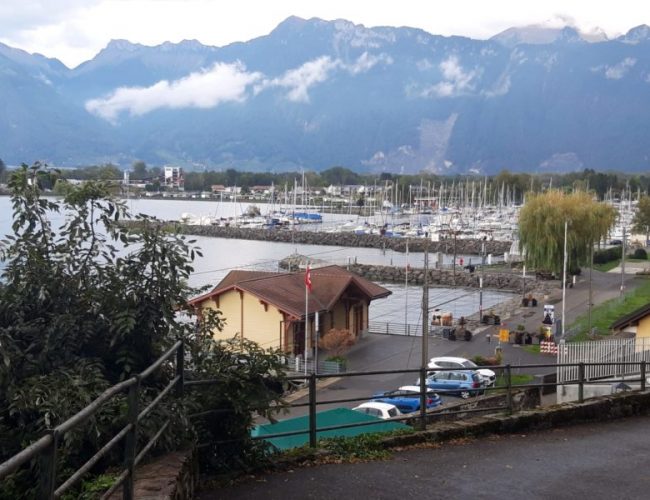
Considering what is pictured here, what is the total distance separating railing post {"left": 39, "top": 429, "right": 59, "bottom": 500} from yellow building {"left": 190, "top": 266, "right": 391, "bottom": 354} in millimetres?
27273

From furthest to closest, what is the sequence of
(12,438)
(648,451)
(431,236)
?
(431,236), (648,451), (12,438)

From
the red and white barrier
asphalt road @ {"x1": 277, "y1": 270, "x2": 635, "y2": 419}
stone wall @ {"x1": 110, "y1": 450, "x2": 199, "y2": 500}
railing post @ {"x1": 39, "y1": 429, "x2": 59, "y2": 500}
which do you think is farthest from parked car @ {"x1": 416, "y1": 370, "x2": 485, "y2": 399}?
railing post @ {"x1": 39, "y1": 429, "x2": 59, "y2": 500}

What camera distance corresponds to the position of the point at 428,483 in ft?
22.1

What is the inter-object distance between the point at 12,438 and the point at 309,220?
5393 inches

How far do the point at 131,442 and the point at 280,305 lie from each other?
2723cm

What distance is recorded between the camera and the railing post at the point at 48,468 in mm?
3109

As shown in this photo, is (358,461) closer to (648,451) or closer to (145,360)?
(145,360)

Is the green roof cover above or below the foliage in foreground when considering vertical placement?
below

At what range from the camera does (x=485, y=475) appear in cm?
708

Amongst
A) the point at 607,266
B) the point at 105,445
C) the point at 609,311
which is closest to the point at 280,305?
the point at 609,311

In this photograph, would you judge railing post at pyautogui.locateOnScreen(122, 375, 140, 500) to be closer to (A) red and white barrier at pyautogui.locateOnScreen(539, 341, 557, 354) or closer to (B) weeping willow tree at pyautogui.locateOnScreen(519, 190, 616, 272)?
(A) red and white barrier at pyautogui.locateOnScreen(539, 341, 557, 354)

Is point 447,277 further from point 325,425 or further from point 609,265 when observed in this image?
point 325,425

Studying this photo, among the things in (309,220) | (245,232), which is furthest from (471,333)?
(309,220)

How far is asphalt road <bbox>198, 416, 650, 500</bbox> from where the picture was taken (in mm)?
6414
